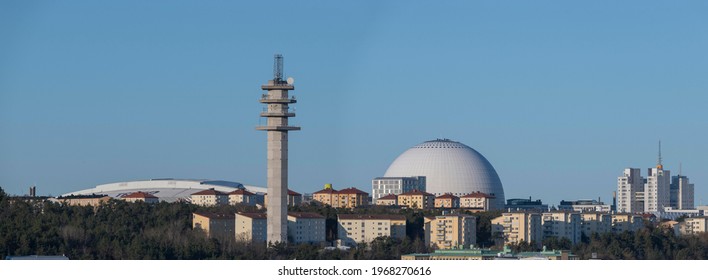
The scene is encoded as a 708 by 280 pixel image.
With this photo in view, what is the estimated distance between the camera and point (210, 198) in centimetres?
6819

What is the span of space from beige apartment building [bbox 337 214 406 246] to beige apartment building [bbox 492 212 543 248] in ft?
11.3

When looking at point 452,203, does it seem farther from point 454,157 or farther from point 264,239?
point 264,239

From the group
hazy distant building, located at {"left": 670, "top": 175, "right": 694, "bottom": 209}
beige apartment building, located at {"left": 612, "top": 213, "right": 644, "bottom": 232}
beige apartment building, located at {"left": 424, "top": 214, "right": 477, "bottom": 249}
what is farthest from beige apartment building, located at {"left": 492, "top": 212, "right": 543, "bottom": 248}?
hazy distant building, located at {"left": 670, "top": 175, "right": 694, "bottom": 209}

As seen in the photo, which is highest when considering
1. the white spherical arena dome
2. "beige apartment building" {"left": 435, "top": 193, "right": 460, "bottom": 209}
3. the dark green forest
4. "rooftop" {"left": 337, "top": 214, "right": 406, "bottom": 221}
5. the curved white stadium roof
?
the white spherical arena dome

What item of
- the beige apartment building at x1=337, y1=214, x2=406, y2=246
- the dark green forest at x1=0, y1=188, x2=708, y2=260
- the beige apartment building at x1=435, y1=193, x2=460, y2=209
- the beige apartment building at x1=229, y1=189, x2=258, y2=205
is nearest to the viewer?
the dark green forest at x1=0, y1=188, x2=708, y2=260

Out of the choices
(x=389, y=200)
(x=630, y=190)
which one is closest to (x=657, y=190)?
(x=630, y=190)

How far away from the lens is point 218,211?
55375mm

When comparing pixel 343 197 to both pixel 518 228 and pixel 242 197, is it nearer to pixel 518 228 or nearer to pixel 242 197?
pixel 242 197

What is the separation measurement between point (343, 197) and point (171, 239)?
29.4 meters

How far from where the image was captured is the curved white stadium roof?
7675 centimetres

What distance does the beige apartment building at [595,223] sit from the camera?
59.2 metres

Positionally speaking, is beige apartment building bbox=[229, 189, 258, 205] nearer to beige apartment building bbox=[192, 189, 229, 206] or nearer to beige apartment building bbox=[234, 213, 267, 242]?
beige apartment building bbox=[192, 189, 229, 206]
